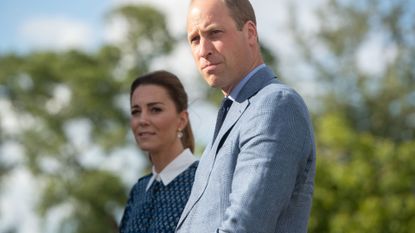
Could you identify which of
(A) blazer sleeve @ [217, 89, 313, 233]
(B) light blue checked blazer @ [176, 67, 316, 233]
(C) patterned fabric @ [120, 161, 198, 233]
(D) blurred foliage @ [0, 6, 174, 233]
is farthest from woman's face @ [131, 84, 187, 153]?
(D) blurred foliage @ [0, 6, 174, 233]

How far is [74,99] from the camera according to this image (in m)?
28.2

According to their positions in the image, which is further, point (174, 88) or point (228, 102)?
point (174, 88)

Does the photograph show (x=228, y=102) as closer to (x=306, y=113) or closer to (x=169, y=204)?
(x=306, y=113)

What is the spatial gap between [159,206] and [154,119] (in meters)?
0.47

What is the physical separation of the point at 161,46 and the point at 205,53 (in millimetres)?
26201

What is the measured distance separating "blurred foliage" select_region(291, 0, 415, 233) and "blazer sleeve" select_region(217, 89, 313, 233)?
19.7m

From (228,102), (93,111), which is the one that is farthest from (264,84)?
(93,111)

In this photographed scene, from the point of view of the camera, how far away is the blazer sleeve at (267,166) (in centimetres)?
245

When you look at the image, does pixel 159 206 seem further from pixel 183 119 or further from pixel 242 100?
pixel 242 100

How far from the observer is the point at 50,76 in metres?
28.9

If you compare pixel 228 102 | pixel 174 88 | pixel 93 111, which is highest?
pixel 93 111

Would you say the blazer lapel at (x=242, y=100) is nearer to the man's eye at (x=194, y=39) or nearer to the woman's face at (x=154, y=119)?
the man's eye at (x=194, y=39)

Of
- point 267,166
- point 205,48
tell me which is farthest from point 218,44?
point 267,166

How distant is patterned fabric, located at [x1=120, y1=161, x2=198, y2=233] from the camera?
428 centimetres
